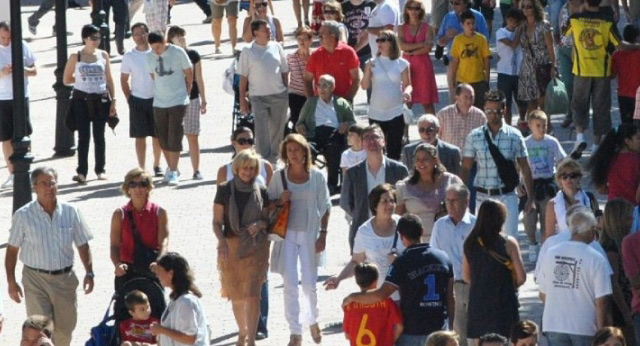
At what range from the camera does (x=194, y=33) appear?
33000mm

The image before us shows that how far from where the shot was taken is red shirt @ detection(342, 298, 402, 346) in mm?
13070

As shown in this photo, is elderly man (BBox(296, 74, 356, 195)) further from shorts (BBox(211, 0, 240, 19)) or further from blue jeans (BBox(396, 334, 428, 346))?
shorts (BBox(211, 0, 240, 19))

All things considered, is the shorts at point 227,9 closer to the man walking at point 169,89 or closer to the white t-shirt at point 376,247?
the man walking at point 169,89

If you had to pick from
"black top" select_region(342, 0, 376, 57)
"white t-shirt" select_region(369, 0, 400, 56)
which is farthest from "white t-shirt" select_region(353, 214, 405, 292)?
"black top" select_region(342, 0, 376, 57)

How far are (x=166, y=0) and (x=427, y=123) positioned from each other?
14298mm

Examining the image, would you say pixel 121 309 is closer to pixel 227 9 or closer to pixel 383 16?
pixel 383 16

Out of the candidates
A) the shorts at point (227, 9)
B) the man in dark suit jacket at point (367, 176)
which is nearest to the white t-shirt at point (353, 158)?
the man in dark suit jacket at point (367, 176)

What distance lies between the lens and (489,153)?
54.5 feet

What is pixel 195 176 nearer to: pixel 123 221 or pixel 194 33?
pixel 123 221

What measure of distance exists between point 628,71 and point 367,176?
20.2 ft

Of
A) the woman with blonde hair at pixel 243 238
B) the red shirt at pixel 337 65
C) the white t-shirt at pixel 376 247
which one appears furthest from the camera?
the red shirt at pixel 337 65

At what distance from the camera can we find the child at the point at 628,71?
21000mm

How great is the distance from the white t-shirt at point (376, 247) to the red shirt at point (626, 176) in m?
2.55

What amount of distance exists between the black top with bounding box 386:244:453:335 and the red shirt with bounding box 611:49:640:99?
8436 millimetres
